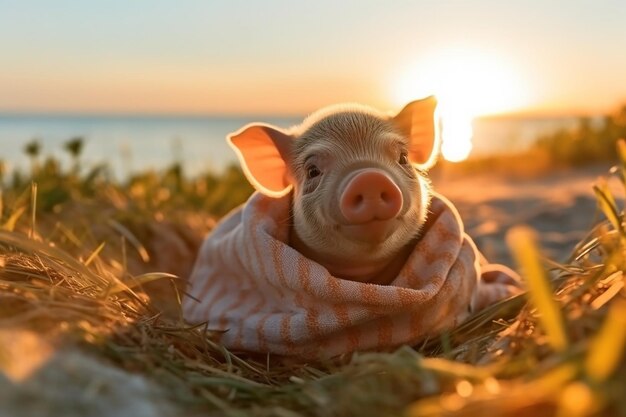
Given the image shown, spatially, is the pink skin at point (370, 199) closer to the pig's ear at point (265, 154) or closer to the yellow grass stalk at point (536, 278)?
the pig's ear at point (265, 154)

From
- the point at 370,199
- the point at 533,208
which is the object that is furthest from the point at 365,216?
the point at 533,208

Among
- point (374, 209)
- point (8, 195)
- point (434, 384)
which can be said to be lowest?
point (8, 195)

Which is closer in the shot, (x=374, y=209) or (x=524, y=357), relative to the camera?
(x=524, y=357)

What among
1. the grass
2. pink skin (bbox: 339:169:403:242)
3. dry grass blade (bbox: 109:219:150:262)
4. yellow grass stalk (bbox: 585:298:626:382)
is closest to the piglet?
pink skin (bbox: 339:169:403:242)

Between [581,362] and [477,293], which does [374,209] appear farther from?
[581,362]

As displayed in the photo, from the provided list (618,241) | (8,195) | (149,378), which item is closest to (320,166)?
(618,241)
